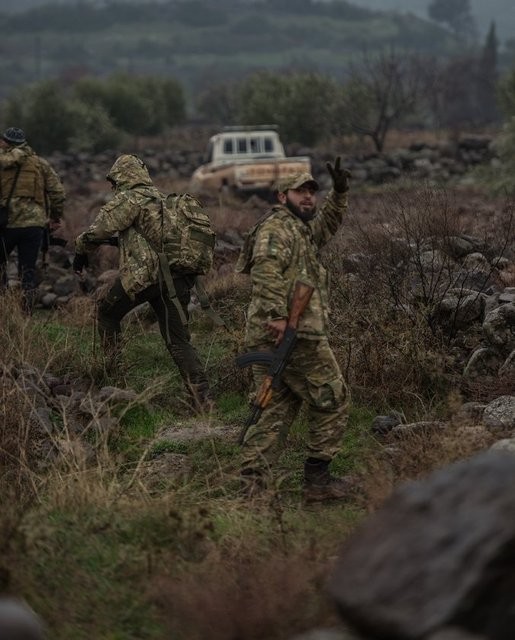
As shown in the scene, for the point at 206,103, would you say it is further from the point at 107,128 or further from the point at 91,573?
the point at 91,573

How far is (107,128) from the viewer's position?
41.5 meters

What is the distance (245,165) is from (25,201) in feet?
40.0

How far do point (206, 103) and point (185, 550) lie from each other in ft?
244

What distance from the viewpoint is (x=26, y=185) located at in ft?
35.1

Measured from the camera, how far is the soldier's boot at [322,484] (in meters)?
6.33

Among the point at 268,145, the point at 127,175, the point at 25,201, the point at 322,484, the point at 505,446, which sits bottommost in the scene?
the point at 268,145

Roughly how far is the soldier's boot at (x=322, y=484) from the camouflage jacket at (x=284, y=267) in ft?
2.36

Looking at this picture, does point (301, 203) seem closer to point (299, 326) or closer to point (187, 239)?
point (299, 326)

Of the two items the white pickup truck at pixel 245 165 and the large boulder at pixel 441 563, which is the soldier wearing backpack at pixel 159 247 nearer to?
the large boulder at pixel 441 563

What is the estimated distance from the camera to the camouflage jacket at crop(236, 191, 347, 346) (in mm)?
A: 6199

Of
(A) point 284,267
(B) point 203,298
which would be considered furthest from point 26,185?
(A) point 284,267

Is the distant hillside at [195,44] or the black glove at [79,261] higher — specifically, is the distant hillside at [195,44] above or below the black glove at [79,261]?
below

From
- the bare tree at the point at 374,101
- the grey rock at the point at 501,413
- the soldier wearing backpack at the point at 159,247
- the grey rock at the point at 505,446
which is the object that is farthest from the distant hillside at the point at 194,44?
the grey rock at the point at 505,446

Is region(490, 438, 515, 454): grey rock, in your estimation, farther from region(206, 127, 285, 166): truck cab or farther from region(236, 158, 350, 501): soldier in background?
region(206, 127, 285, 166): truck cab
